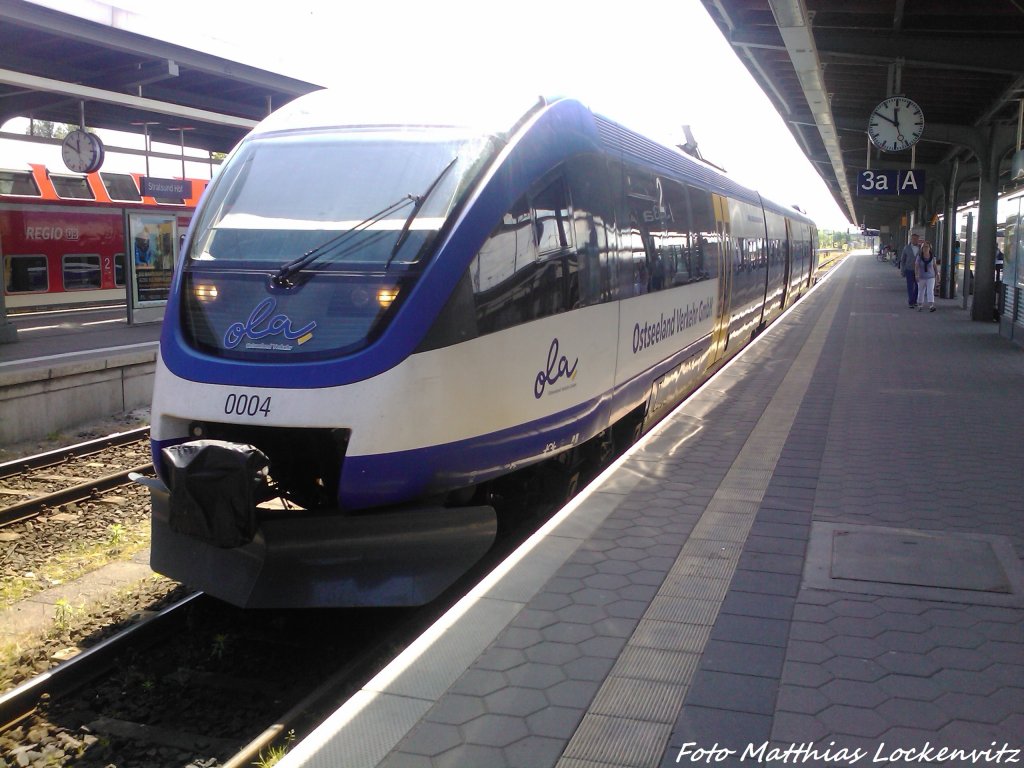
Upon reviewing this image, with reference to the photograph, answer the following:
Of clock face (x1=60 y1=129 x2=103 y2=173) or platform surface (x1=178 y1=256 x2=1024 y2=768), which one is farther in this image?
clock face (x1=60 y1=129 x2=103 y2=173)

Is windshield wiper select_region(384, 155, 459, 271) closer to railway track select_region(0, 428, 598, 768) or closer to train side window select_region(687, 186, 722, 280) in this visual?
railway track select_region(0, 428, 598, 768)

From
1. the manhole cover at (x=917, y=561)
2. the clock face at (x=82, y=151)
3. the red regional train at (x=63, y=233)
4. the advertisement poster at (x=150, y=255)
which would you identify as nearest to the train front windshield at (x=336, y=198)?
the manhole cover at (x=917, y=561)

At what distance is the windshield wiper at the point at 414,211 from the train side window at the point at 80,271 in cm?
2070

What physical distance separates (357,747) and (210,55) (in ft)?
43.3

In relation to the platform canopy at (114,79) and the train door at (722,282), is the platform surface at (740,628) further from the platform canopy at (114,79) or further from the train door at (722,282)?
the platform canopy at (114,79)

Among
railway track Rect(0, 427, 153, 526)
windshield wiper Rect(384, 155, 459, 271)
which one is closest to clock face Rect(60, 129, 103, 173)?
railway track Rect(0, 427, 153, 526)

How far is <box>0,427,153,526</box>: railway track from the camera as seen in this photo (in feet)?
25.7

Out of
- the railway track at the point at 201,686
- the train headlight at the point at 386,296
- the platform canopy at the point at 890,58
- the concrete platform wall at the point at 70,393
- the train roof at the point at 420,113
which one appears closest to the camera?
the railway track at the point at 201,686

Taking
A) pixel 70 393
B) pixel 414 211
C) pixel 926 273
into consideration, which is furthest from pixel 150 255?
pixel 926 273

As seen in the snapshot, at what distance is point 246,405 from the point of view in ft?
15.7

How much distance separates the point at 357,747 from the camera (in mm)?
3035

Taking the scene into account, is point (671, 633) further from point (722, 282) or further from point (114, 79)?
point (114, 79)

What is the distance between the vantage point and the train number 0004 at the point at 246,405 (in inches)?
187

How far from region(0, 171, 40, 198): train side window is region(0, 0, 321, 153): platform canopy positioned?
10.7ft
